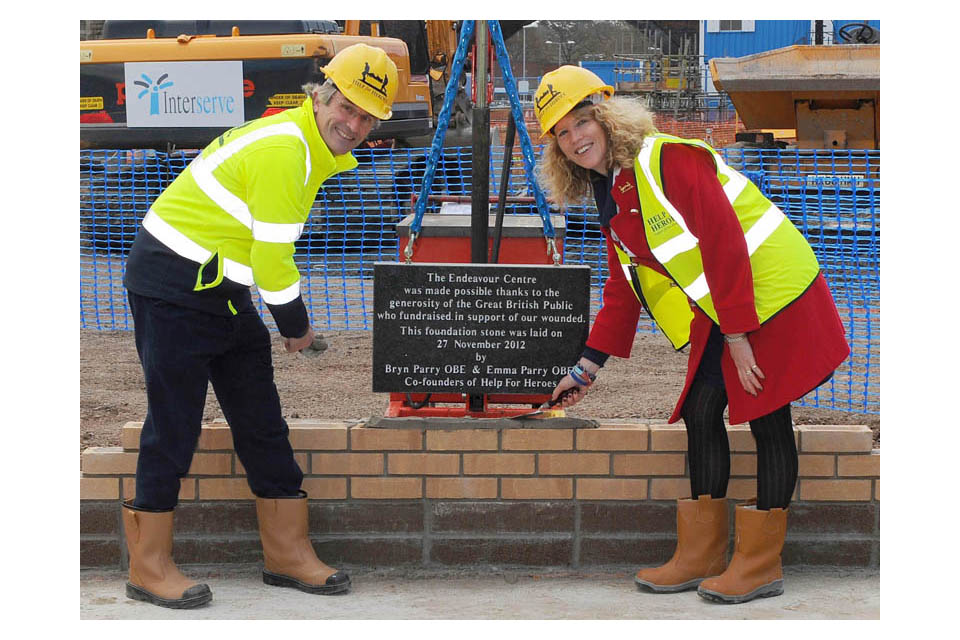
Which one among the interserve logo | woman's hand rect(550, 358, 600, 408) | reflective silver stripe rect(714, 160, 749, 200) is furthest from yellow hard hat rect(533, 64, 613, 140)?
the interserve logo

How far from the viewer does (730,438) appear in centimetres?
385

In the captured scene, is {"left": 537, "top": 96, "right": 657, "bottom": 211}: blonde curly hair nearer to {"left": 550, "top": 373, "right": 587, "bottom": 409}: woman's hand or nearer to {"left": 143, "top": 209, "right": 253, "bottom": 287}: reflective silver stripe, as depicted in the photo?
{"left": 550, "top": 373, "right": 587, "bottom": 409}: woman's hand

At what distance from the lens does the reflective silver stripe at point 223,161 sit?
3.35 metres

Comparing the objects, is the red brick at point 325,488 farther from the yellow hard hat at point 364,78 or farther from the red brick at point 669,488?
the yellow hard hat at point 364,78

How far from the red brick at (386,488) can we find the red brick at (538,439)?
36 centimetres

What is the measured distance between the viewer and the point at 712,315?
3.38m

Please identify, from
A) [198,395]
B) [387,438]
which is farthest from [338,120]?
[387,438]

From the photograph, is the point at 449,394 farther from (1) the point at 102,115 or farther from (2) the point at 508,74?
(1) the point at 102,115

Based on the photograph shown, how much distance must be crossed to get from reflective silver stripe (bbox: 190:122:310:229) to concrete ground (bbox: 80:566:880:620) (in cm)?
127

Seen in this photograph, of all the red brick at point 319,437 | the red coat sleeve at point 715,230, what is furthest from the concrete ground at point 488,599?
the red coat sleeve at point 715,230

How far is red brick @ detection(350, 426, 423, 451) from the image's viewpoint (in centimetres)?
385

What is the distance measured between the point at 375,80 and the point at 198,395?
1.16 m

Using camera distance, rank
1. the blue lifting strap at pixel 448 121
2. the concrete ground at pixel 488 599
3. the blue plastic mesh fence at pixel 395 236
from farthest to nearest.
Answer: the blue plastic mesh fence at pixel 395 236 < the blue lifting strap at pixel 448 121 < the concrete ground at pixel 488 599

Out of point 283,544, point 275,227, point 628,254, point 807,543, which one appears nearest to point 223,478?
point 283,544
